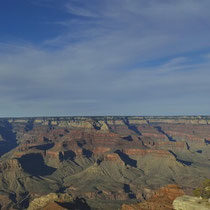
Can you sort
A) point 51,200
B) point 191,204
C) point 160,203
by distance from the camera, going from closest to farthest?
point 191,204 < point 160,203 < point 51,200

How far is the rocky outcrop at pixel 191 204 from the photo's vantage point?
78.1 meters

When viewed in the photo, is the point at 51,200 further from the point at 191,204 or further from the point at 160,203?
the point at 191,204

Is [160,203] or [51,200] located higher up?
[160,203]

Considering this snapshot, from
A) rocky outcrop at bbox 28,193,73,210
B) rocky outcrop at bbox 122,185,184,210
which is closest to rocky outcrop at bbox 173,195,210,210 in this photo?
rocky outcrop at bbox 122,185,184,210

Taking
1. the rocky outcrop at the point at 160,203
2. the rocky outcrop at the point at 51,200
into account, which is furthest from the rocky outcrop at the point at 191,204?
the rocky outcrop at the point at 51,200

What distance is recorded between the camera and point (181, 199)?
3398 inches

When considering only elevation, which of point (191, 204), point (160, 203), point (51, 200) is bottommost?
point (51, 200)

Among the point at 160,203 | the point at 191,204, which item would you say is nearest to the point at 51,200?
the point at 160,203

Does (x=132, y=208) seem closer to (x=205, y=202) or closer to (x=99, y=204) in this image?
(x=205, y=202)

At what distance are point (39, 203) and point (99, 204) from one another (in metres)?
56.3

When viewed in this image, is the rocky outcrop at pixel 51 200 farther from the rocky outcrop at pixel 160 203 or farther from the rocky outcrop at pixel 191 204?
the rocky outcrop at pixel 191 204

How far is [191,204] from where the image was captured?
80.6 meters

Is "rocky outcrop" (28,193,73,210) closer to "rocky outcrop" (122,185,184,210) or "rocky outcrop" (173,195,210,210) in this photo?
"rocky outcrop" (122,185,184,210)

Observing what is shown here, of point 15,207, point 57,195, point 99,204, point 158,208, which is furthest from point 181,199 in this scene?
point 15,207
